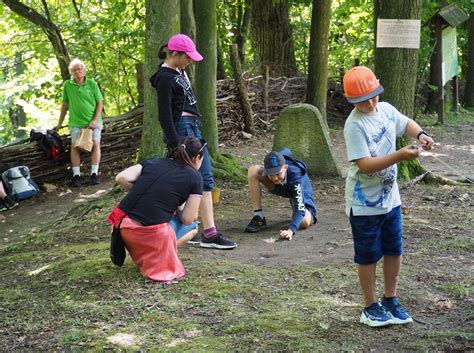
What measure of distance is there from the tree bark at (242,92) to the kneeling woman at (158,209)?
8344 millimetres

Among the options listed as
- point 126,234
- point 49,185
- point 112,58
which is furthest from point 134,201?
point 112,58

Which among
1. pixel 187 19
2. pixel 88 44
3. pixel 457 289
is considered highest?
pixel 187 19

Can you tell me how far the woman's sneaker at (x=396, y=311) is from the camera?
3.92 metres

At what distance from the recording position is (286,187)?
6453mm

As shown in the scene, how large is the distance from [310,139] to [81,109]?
11.0ft

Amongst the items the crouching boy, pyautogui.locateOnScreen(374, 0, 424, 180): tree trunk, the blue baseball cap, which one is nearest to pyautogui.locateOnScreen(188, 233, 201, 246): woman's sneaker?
the crouching boy

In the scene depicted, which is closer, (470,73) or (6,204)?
(6,204)

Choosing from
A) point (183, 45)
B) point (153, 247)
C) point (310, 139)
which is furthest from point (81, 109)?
point (153, 247)

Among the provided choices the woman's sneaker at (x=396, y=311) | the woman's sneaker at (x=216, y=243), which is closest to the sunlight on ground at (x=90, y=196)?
the woman's sneaker at (x=216, y=243)

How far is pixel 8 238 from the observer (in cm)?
794

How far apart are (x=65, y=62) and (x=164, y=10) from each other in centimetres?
677

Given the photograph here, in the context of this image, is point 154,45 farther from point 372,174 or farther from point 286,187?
point 372,174

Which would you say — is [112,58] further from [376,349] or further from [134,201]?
[376,349]

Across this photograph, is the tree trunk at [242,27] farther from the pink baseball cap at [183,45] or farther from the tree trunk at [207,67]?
the pink baseball cap at [183,45]
